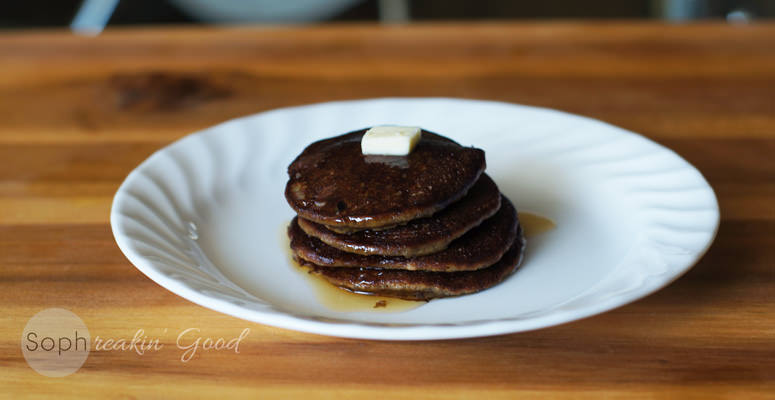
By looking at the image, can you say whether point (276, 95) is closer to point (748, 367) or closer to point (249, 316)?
point (249, 316)

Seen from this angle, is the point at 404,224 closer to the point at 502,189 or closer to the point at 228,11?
the point at 502,189

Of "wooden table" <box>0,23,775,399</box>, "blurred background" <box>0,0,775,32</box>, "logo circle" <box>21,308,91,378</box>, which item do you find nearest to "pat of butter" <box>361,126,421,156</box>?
"wooden table" <box>0,23,775,399</box>

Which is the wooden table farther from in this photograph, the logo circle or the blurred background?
the blurred background

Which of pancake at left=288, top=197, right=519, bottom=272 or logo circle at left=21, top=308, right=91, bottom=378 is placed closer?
logo circle at left=21, top=308, right=91, bottom=378

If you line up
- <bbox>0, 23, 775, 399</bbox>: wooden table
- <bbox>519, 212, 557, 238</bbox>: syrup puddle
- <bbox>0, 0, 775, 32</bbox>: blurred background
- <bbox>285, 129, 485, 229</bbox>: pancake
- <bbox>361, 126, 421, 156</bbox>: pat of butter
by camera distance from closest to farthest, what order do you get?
<bbox>0, 23, 775, 399</bbox>: wooden table
<bbox>285, 129, 485, 229</bbox>: pancake
<bbox>361, 126, 421, 156</bbox>: pat of butter
<bbox>519, 212, 557, 238</bbox>: syrup puddle
<bbox>0, 0, 775, 32</bbox>: blurred background

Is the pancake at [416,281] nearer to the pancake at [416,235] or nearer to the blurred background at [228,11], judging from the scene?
the pancake at [416,235]

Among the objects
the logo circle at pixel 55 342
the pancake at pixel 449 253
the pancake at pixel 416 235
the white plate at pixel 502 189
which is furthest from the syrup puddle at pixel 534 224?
the logo circle at pixel 55 342
